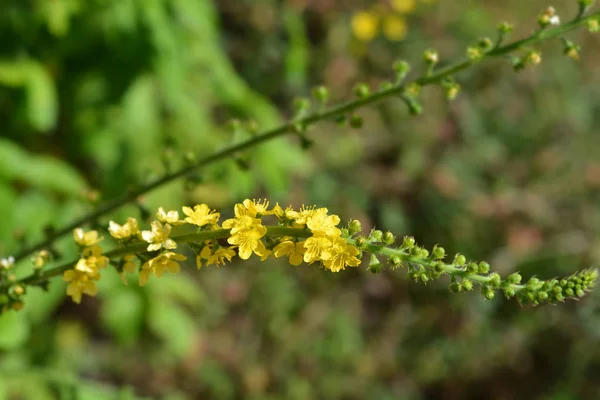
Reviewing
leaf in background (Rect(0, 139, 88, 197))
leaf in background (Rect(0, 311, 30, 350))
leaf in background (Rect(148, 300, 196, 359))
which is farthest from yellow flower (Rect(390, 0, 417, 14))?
leaf in background (Rect(0, 311, 30, 350))

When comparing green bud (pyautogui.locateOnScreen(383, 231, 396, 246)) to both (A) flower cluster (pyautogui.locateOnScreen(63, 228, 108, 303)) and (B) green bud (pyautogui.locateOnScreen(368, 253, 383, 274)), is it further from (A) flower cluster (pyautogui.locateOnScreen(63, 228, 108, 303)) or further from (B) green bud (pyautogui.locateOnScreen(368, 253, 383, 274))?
(A) flower cluster (pyautogui.locateOnScreen(63, 228, 108, 303))

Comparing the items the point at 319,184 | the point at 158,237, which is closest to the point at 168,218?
the point at 158,237

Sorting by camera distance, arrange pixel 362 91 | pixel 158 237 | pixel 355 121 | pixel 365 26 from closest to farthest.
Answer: pixel 158 237 < pixel 362 91 < pixel 355 121 < pixel 365 26

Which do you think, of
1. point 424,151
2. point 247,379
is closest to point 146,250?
point 247,379

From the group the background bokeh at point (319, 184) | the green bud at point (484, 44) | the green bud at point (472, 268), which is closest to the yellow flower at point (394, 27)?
the background bokeh at point (319, 184)

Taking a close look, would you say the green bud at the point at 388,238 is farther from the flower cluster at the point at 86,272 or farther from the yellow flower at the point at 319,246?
the flower cluster at the point at 86,272

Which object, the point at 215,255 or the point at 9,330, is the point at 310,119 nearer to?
the point at 215,255

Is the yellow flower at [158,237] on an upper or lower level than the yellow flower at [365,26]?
lower

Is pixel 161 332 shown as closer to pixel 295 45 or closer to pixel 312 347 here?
pixel 312 347
